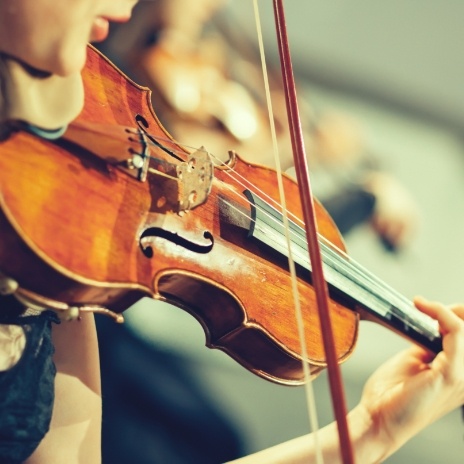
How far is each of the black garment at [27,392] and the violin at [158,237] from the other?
0.47 ft

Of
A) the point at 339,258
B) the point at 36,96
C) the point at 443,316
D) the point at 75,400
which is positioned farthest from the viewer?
the point at 443,316

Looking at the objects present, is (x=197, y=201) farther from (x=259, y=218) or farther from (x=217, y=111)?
(x=217, y=111)

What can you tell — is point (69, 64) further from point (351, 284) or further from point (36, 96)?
point (351, 284)

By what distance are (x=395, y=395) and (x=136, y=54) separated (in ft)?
2.81

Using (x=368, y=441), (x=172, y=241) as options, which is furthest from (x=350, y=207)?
(x=172, y=241)

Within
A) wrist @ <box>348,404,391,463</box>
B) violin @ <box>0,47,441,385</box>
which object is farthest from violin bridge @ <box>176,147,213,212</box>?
wrist @ <box>348,404,391,463</box>

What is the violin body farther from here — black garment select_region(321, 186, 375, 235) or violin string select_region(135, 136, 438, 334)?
black garment select_region(321, 186, 375, 235)

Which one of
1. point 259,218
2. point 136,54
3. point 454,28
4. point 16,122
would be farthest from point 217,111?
point 454,28

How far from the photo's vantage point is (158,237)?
670 millimetres

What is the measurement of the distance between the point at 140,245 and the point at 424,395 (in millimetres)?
667

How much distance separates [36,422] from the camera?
70 centimetres

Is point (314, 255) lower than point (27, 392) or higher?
higher

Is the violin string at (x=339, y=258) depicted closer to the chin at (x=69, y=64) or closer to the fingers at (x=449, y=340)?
the fingers at (x=449, y=340)

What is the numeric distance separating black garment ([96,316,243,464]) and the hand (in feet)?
0.93
